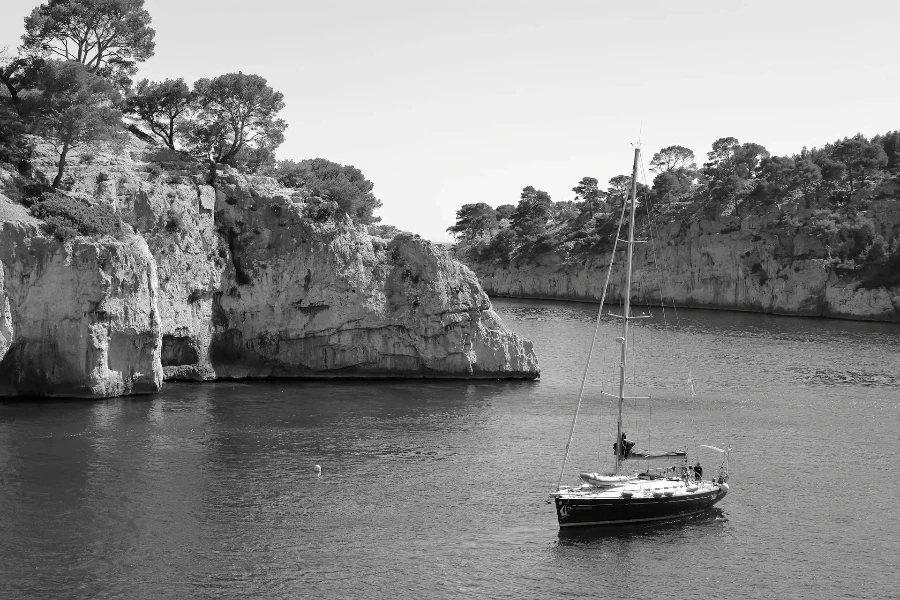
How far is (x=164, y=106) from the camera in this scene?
77.7 metres

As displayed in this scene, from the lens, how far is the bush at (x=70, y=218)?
57.4 metres

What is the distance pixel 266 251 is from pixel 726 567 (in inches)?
1767

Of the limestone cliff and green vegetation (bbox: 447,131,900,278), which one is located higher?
green vegetation (bbox: 447,131,900,278)

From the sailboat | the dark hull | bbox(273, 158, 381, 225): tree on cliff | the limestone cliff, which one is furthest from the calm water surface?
bbox(273, 158, 381, 225): tree on cliff

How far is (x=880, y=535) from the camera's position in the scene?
39.0 metres

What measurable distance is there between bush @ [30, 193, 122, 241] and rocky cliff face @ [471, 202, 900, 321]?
79.6m

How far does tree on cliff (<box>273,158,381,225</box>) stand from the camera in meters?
75.2

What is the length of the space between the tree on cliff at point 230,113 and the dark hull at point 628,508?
48561mm

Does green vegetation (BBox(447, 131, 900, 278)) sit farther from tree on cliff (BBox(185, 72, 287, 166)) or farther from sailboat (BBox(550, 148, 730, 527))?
sailboat (BBox(550, 148, 730, 527))

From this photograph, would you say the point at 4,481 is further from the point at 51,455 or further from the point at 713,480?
the point at 713,480

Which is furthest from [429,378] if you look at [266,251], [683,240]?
[683,240]

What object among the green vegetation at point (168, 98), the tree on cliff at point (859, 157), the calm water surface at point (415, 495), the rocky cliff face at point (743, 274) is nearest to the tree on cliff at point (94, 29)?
the green vegetation at point (168, 98)

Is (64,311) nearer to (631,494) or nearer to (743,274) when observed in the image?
(631,494)

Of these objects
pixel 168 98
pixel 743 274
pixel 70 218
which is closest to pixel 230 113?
pixel 168 98
